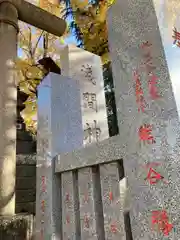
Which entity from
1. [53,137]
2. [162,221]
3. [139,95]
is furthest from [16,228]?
[139,95]

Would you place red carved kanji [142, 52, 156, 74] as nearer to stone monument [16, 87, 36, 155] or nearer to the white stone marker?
the white stone marker

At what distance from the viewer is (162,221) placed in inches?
30.3

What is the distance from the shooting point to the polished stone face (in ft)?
2.52

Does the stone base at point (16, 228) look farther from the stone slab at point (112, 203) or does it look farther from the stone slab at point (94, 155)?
the stone slab at point (112, 203)

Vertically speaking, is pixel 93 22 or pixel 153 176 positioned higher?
pixel 93 22

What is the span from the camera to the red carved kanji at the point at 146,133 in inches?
33.3

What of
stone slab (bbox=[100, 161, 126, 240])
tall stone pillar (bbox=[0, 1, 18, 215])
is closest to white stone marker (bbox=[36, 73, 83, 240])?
stone slab (bbox=[100, 161, 126, 240])

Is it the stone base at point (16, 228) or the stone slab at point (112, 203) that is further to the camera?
the stone base at point (16, 228)

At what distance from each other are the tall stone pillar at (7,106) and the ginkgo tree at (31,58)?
2.44 metres

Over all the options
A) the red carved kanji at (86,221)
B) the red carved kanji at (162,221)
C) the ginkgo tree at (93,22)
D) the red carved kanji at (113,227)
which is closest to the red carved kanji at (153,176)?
the red carved kanji at (162,221)

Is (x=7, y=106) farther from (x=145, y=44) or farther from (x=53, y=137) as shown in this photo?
(x=145, y=44)

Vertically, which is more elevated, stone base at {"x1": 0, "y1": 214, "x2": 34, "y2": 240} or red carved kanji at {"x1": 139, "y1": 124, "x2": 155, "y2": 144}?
red carved kanji at {"x1": 139, "y1": 124, "x2": 155, "y2": 144}

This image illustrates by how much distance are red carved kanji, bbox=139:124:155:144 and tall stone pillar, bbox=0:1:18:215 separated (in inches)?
76.3

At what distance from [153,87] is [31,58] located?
566 cm
